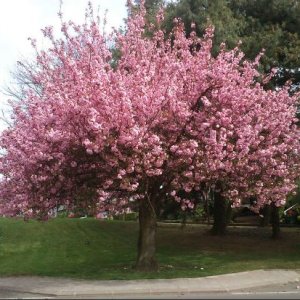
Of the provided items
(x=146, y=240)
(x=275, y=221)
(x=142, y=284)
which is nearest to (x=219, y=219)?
(x=275, y=221)

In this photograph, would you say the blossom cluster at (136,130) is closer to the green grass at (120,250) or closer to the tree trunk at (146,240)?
the tree trunk at (146,240)

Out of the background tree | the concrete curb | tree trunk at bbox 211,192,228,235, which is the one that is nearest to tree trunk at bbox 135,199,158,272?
the concrete curb

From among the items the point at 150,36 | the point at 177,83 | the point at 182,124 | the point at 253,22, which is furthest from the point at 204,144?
the point at 253,22

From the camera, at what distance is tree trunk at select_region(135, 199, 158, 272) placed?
1611 centimetres

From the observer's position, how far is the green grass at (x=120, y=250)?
17.0m

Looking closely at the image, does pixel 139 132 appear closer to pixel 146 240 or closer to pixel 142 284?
pixel 142 284

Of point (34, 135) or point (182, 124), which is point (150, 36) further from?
point (34, 135)

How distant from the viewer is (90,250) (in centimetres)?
2280

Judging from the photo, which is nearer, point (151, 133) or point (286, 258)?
point (151, 133)

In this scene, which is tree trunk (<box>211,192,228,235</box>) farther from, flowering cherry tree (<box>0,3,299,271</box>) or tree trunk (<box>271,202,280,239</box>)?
flowering cherry tree (<box>0,3,299,271</box>)

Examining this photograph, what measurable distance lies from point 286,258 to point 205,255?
3.18m

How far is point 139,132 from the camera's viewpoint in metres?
13.4

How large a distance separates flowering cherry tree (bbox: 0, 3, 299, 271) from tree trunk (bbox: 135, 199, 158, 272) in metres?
0.03

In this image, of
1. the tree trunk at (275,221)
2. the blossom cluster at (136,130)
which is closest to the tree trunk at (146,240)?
the blossom cluster at (136,130)
